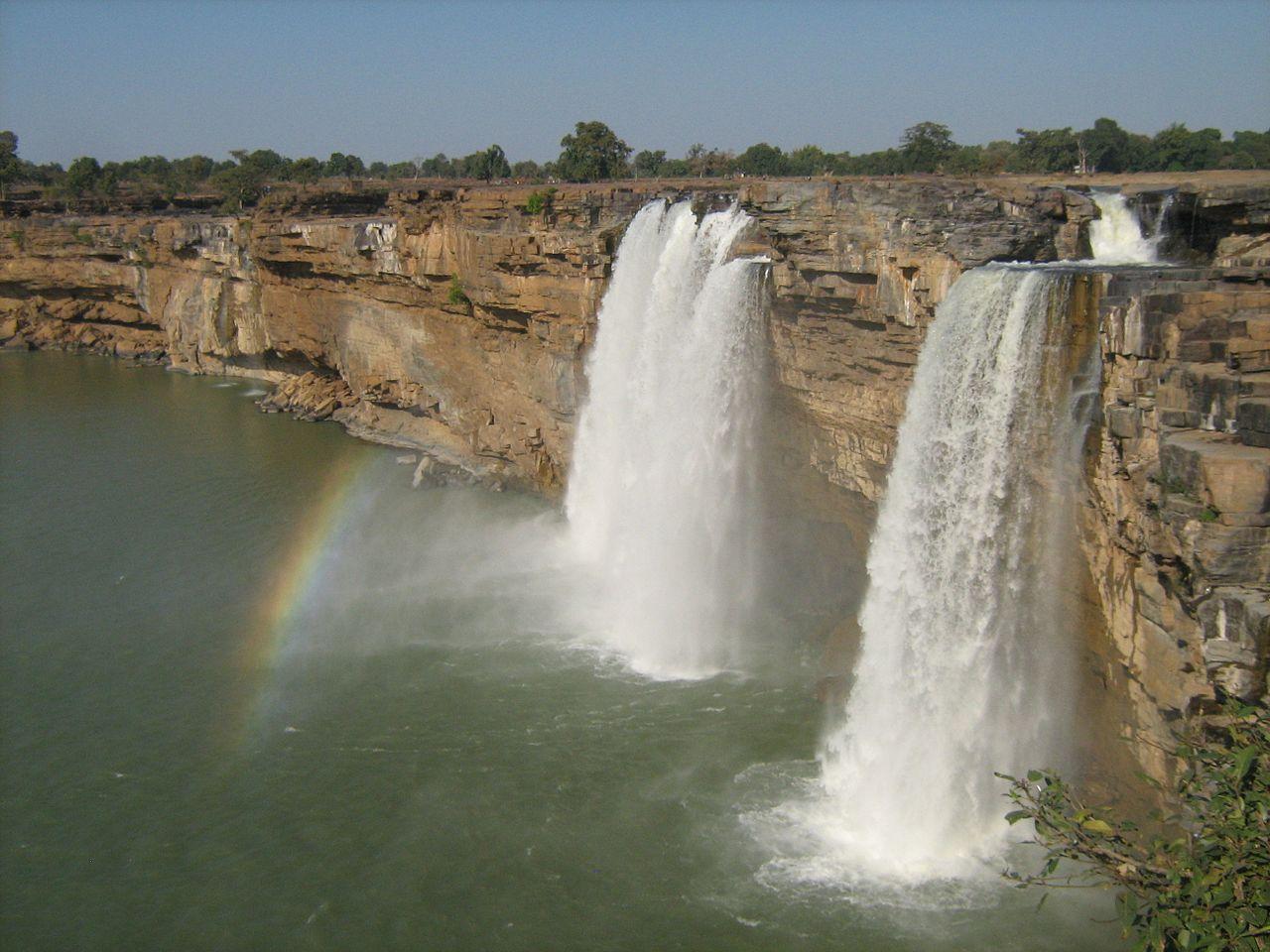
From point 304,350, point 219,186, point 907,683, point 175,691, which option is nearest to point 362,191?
point 304,350

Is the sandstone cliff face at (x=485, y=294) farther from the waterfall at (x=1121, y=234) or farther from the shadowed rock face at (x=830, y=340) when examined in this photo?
the waterfall at (x=1121, y=234)

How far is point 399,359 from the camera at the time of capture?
28562 mm

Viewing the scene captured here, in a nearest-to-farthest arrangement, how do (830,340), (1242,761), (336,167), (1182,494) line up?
(1242,761), (1182,494), (830,340), (336,167)

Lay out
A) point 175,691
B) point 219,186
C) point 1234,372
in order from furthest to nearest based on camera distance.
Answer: point 219,186 → point 175,691 → point 1234,372

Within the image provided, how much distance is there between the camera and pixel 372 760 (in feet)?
44.2

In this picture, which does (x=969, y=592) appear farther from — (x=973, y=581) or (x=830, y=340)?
(x=830, y=340)

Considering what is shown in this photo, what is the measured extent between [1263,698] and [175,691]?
45.2 feet

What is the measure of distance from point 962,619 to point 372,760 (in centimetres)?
762

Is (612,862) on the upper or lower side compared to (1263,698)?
lower

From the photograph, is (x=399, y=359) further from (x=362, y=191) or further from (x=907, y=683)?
(x=907, y=683)

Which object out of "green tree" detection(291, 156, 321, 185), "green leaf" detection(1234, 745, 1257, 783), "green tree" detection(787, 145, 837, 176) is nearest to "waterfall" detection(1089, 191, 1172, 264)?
"green leaf" detection(1234, 745, 1257, 783)

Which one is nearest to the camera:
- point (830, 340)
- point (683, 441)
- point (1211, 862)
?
point (1211, 862)

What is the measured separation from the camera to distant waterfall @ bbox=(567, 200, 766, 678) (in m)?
16.9

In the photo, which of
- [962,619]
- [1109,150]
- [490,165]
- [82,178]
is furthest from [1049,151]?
[82,178]
